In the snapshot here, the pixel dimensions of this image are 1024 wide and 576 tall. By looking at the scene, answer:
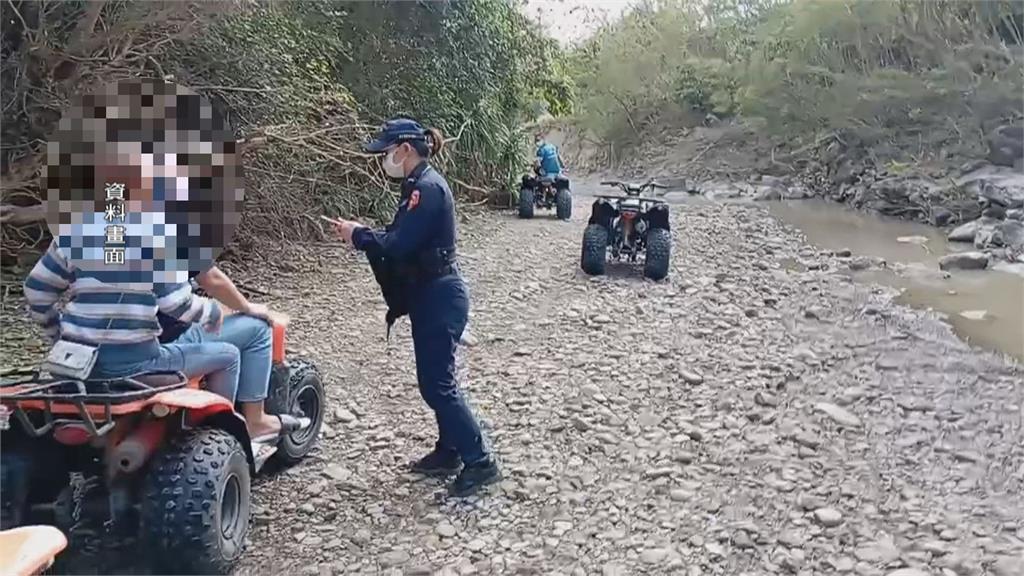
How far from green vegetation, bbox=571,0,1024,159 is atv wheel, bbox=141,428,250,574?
17.1m

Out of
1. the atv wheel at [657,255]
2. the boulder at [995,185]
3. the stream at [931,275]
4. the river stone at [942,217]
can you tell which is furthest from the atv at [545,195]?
the boulder at [995,185]

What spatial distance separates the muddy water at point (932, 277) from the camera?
725 cm

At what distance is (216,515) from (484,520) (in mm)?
1003

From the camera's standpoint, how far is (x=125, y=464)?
229 cm

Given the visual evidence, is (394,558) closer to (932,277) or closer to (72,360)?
(72,360)

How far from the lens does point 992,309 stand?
26.0 ft

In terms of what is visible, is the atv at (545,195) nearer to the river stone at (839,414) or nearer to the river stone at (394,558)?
the river stone at (839,414)

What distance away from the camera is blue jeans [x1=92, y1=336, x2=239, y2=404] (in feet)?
7.57

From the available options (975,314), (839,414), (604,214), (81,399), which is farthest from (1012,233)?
(81,399)

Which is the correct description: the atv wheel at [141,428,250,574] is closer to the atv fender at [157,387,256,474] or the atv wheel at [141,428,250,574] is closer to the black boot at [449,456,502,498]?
the atv fender at [157,387,256,474]

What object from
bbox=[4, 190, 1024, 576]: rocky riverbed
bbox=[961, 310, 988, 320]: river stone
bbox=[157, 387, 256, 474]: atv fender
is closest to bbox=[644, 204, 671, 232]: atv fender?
bbox=[4, 190, 1024, 576]: rocky riverbed

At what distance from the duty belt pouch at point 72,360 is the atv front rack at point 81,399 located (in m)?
0.02

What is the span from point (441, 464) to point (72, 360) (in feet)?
5.04

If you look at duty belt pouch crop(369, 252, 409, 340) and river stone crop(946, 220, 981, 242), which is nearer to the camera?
duty belt pouch crop(369, 252, 409, 340)
